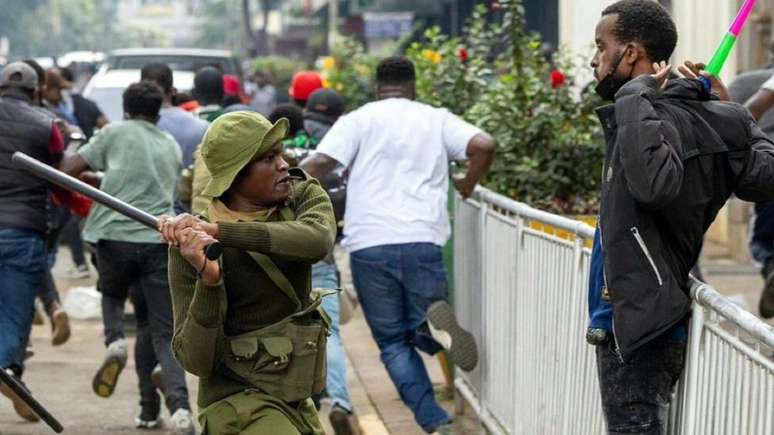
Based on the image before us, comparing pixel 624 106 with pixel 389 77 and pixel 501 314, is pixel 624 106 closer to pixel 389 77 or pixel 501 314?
pixel 501 314

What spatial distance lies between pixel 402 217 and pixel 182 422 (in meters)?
1.46

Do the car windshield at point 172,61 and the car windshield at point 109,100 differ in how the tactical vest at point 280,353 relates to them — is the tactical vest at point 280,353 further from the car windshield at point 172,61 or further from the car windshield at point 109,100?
the car windshield at point 172,61

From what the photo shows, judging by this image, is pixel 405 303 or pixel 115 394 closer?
pixel 405 303

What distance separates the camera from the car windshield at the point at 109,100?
17.9m

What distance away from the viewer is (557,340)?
6633 millimetres

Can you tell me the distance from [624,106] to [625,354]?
0.69 m

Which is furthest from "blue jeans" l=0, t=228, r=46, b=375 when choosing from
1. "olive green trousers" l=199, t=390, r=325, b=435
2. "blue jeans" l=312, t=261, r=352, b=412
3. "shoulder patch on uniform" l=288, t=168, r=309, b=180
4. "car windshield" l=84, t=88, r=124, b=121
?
"car windshield" l=84, t=88, r=124, b=121

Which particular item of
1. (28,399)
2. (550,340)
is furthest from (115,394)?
(550,340)

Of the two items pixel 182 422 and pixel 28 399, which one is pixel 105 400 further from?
pixel 28 399

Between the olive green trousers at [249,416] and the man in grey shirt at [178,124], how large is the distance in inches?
189

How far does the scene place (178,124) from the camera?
9875 mm

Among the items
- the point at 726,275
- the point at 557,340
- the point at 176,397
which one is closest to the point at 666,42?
the point at 557,340

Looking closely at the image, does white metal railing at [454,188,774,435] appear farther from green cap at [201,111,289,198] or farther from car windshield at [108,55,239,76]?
car windshield at [108,55,239,76]

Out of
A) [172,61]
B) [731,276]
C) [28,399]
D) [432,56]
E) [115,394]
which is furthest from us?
[172,61]
